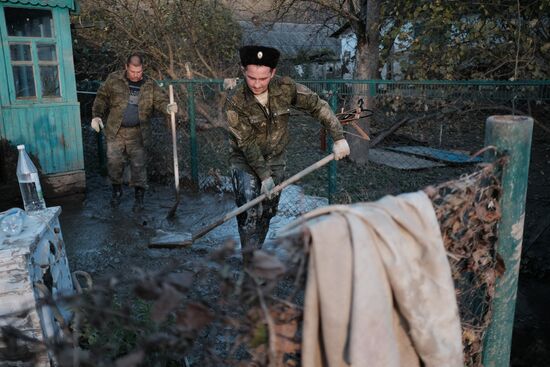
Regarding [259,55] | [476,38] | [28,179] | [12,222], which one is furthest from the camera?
[476,38]

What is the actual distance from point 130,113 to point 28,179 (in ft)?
6.01

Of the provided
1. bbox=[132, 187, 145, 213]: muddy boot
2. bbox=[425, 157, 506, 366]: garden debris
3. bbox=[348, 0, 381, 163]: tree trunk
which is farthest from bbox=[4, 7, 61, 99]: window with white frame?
bbox=[425, 157, 506, 366]: garden debris

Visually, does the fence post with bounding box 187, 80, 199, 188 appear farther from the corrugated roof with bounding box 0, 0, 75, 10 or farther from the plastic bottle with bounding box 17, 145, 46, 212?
the plastic bottle with bounding box 17, 145, 46, 212

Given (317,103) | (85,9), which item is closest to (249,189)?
(317,103)

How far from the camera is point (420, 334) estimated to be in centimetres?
146

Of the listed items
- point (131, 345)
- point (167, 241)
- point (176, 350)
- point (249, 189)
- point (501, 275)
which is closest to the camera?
point (176, 350)

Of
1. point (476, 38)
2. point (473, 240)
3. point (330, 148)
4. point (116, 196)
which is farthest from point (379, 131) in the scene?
point (473, 240)

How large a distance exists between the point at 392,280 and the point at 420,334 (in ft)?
0.72

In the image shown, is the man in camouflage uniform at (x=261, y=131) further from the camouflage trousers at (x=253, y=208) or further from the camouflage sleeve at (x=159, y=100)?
the camouflage sleeve at (x=159, y=100)

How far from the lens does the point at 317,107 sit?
14.6ft

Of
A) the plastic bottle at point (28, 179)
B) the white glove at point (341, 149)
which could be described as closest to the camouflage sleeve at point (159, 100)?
the plastic bottle at point (28, 179)

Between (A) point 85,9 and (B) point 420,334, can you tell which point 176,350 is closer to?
(B) point 420,334

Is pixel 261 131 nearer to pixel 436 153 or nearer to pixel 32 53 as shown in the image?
pixel 32 53

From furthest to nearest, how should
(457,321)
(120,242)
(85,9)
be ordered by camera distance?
(85,9), (120,242), (457,321)
